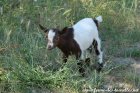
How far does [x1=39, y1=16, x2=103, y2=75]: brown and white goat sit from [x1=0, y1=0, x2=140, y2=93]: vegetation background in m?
0.16

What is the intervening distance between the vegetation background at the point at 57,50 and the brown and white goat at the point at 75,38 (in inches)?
6.2

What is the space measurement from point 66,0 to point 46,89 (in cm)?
345

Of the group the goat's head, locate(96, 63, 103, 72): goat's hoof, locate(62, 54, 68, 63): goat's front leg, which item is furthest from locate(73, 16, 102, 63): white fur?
the goat's head

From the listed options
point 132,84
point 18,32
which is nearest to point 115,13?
point 18,32

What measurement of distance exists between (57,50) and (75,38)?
1.95ft

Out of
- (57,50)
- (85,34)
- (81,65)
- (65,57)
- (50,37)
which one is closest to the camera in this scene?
(50,37)

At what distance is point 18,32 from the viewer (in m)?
8.05

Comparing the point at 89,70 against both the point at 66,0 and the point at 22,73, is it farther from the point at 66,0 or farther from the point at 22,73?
the point at 66,0

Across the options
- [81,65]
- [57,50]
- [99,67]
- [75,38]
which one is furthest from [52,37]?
[99,67]

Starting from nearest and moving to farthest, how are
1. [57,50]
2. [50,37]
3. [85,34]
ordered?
1. [50,37]
2. [85,34]
3. [57,50]

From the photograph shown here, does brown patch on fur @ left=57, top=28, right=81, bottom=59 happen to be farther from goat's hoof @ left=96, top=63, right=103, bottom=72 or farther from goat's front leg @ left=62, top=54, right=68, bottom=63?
goat's hoof @ left=96, top=63, right=103, bottom=72

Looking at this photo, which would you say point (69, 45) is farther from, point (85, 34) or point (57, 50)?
point (57, 50)

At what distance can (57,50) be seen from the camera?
7.53m

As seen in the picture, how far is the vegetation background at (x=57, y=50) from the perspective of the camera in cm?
628
